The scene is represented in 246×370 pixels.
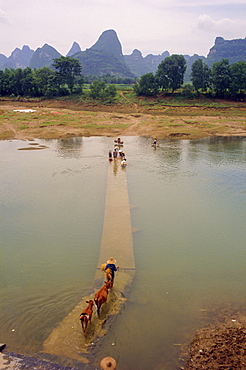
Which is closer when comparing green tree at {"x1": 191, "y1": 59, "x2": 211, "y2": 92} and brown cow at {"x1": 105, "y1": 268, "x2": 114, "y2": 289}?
brown cow at {"x1": 105, "y1": 268, "x2": 114, "y2": 289}

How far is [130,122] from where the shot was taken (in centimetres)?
4322

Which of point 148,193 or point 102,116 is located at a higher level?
point 102,116

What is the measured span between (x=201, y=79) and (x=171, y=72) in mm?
6726

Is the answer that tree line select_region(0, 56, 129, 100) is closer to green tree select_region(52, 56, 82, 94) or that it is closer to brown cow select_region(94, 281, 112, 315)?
green tree select_region(52, 56, 82, 94)

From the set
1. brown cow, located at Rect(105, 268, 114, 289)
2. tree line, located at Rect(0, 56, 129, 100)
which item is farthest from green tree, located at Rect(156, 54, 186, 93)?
brown cow, located at Rect(105, 268, 114, 289)

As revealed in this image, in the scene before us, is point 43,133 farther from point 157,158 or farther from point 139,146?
point 157,158

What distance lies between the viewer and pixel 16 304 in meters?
8.30

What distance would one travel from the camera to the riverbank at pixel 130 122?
36.8m

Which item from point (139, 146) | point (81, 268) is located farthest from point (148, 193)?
point (139, 146)

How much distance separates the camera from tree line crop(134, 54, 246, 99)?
5472 cm

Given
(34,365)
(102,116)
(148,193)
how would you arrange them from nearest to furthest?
(34,365), (148,193), (102,116)

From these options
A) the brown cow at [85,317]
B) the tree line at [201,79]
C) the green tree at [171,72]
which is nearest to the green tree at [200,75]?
the tree line at [201,79]

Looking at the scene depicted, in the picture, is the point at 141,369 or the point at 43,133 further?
the point at 43,133

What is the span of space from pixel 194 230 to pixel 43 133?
28.4 m
